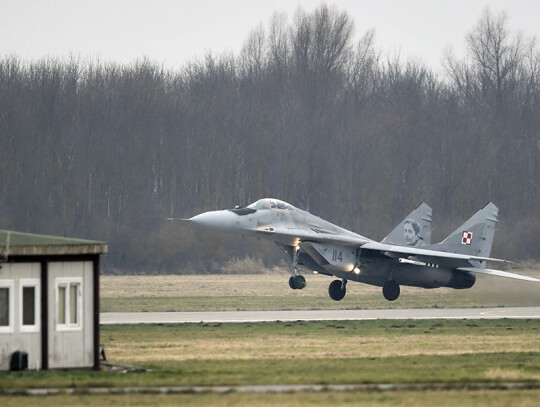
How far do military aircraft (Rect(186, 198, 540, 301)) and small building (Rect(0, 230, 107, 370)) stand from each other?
16.3m

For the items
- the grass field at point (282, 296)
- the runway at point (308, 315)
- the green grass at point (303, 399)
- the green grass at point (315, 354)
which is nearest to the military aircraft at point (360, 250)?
the grass field at point (282, 296)

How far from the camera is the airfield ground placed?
1662 cm

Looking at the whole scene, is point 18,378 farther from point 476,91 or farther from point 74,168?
point 476,91

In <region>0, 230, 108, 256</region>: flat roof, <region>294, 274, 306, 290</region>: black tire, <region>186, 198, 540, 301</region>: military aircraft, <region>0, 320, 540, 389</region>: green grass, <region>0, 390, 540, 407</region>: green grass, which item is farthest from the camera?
<region>186, 198, 540, 301</region>: military aircraft

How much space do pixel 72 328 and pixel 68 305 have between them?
0.40 meters

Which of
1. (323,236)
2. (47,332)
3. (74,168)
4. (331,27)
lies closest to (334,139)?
(331,27)

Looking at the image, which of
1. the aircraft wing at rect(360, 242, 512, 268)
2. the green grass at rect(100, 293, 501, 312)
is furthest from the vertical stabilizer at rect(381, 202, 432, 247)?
the green grass at rect(100, 293, 501, 312)

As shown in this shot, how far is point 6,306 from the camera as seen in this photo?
19.7 metres

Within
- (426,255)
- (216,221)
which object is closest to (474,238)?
(426,255)

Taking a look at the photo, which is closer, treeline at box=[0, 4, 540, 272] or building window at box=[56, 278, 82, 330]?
building window at box=[56, 278, 82, 330]

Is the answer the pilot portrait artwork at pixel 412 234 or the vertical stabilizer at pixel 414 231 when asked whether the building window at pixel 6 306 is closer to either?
the vertical stabilizer at pixel 414 231

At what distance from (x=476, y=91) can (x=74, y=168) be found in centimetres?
3955

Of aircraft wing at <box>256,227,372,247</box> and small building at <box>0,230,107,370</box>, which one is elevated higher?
aircraft wing at <box>256,227,372,247</box>

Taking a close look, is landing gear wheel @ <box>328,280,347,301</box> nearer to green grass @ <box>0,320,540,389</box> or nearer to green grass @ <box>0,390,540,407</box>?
green grass @ <box>0,320,540,389</box>
